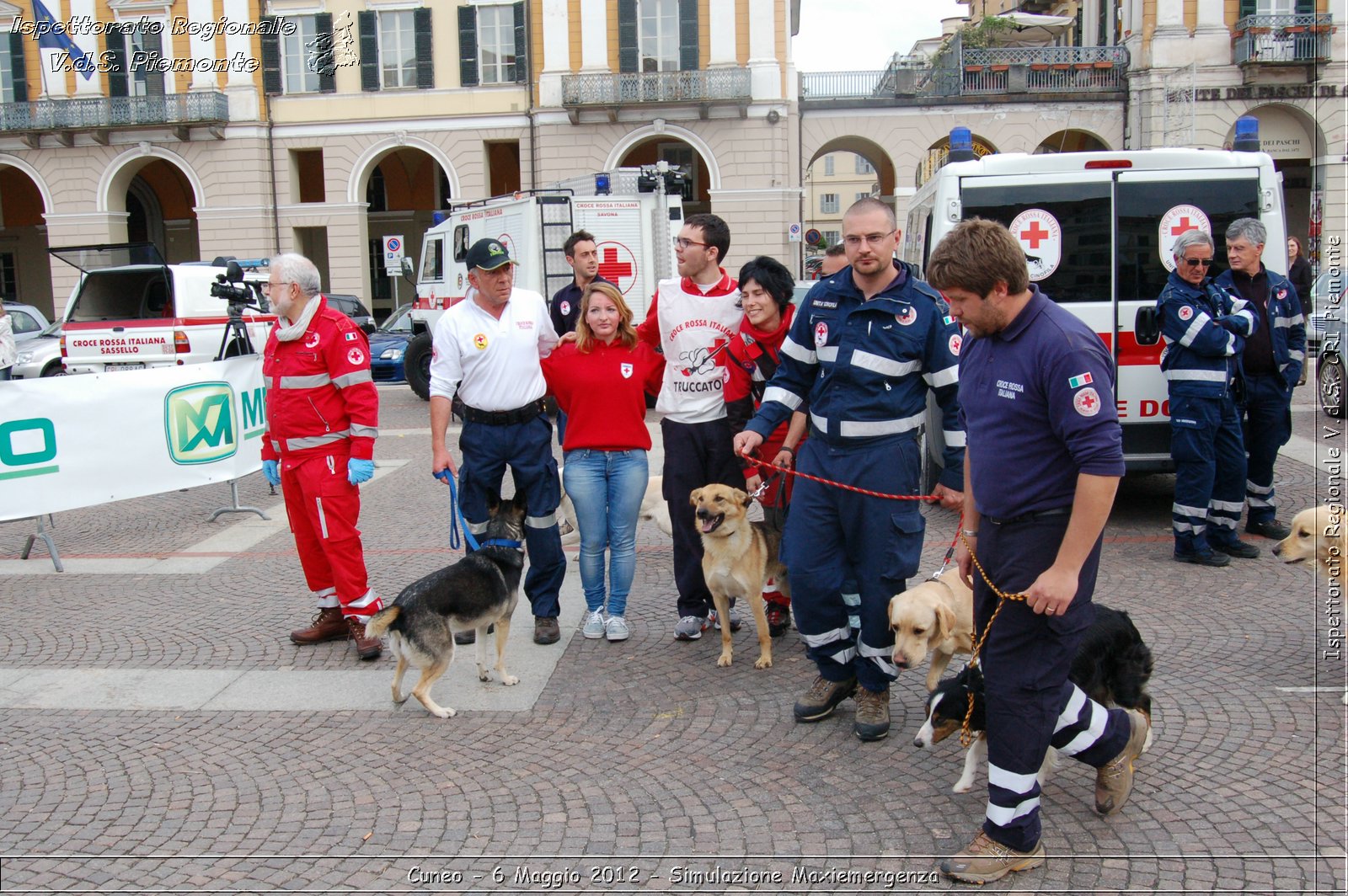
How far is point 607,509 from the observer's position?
18.6ft

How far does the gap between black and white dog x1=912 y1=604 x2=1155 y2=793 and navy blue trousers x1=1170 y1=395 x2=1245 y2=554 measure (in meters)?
3.29

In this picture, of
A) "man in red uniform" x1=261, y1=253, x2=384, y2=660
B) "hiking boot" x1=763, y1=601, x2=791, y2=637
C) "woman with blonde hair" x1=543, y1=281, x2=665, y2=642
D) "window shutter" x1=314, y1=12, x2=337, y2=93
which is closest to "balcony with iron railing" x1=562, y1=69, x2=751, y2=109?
"window shutter" x1=314, y1=12, x2=337, y2=93

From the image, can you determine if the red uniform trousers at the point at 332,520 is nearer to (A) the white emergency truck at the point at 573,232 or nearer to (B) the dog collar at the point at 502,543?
(B) the dog collar at the point at 502,543

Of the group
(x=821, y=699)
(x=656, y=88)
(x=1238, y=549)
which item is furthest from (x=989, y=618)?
(x=656, y=88)

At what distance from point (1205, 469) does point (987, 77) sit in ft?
93.2

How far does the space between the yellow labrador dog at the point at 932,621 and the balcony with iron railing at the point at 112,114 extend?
33.6m

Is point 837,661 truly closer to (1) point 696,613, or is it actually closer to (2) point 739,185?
(1) point 696,613

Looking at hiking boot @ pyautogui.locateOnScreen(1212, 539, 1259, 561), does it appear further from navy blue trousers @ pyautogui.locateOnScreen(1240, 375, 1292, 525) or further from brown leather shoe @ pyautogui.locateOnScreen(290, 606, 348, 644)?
brown leather shoe @ pyautogui.locateOnScreen(290, 606, 348, 644)

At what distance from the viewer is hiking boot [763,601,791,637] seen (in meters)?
5.69

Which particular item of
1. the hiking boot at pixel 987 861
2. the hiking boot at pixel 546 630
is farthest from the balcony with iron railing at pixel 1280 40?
the hiking boot at pixel 987 861

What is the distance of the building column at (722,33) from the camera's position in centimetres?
3094

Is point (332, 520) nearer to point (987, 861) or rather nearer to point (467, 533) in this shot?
point (467, 533)

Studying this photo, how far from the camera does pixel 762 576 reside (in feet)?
17.2

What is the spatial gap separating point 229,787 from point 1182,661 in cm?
428
